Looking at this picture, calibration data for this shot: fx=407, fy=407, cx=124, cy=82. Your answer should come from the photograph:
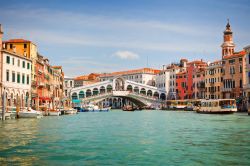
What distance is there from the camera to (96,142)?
44.7ft

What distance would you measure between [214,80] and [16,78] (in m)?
33.6

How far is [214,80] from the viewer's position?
5875 centimetres

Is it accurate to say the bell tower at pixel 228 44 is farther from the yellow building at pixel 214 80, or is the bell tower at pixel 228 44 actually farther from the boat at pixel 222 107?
the boat at pixel 222 107

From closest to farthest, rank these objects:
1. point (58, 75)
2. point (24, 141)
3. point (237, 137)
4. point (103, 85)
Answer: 1. point (24, 141)
2. point (237, 137)
3. point (58, 75)
4. point (103, 85)

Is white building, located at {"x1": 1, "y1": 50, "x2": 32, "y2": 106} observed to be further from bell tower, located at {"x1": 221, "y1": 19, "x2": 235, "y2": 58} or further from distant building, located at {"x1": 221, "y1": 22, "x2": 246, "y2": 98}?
bell tower, located at {"x1": 221, "y1": 19, "x2": 235, "y2": 58}

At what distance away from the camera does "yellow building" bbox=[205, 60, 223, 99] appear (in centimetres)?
5712

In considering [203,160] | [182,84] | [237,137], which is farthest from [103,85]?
[203,160]

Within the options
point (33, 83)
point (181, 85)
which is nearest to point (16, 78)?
point (33, 83)

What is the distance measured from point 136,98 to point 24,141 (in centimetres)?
5282

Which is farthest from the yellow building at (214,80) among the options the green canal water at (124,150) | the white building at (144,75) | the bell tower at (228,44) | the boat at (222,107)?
the green canal water at (124,150)

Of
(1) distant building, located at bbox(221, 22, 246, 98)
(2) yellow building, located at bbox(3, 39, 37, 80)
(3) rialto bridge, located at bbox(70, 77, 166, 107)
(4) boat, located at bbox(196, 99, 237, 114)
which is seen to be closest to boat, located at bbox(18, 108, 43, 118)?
(2) yellow building, located at bbox(3, 39, 37, 80)

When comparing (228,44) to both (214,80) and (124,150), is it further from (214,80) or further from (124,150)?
(124,150)

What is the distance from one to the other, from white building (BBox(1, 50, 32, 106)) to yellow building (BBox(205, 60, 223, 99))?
2997 centimetres

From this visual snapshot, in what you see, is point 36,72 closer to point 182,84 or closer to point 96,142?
point 96,142
